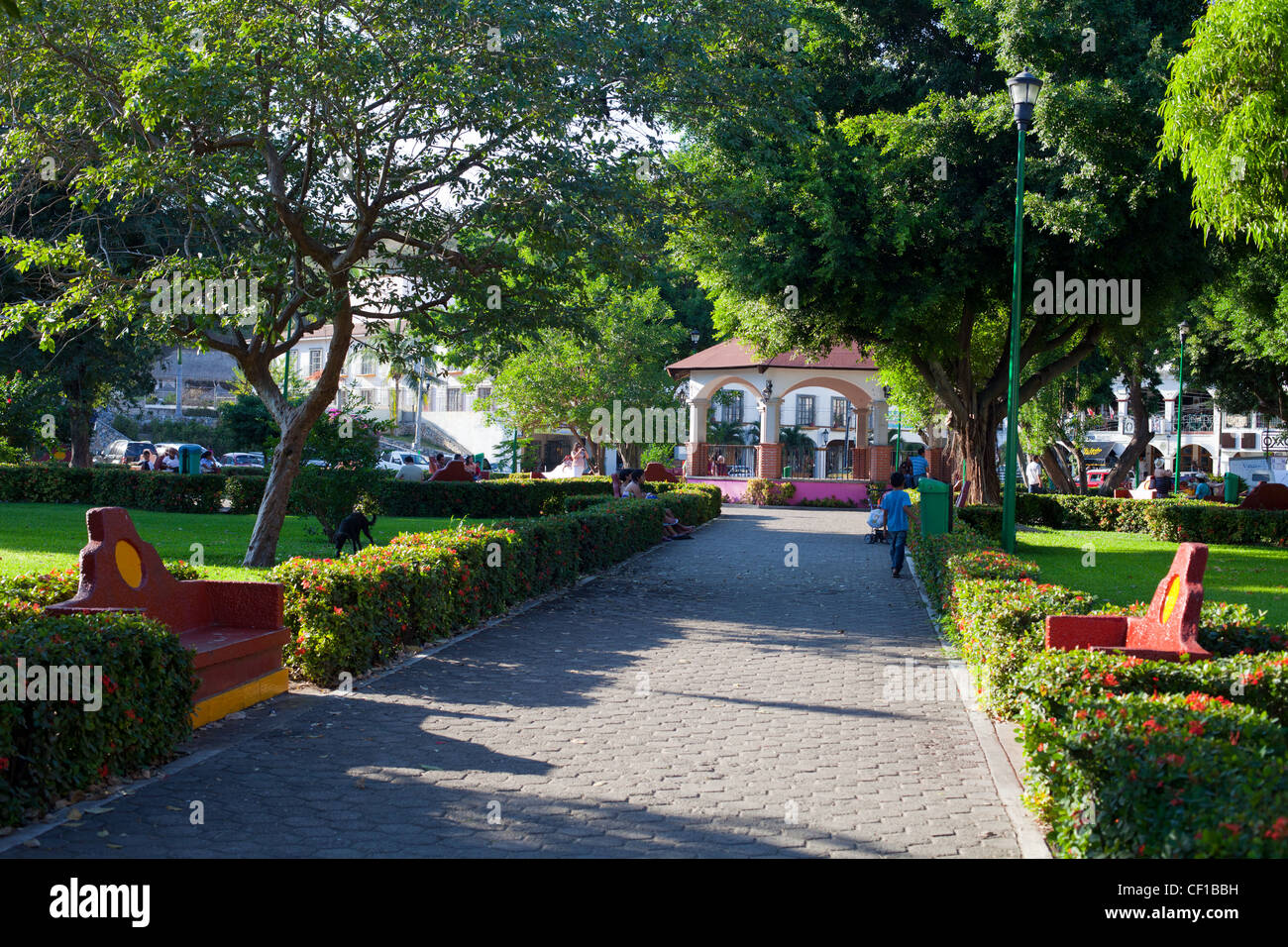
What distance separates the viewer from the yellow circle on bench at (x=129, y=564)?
7.13 meters

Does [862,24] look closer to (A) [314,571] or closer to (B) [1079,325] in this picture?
(B) [1079,325]

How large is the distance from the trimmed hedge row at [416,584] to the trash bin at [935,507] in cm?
552

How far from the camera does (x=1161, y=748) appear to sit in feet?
13.8

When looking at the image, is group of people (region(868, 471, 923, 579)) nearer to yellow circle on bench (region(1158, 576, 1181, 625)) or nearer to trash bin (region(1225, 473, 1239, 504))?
yellow circle on bench (region(1158, 576, 1181, 625))

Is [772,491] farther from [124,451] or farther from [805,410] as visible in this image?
[124,451]

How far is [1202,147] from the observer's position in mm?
10773

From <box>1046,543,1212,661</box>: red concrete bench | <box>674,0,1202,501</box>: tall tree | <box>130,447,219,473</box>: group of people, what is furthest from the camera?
<box>130,447,219,473</box>: group of people

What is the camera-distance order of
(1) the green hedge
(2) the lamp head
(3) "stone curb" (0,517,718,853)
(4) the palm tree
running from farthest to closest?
(1) the green hedge
(4) the palm tree
(2) the lamp head
(3) "stone curb" (0,517,718,853)

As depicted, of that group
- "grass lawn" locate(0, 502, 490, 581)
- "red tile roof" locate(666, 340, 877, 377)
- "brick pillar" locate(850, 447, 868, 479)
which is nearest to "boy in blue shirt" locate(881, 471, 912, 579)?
"grass lawn" locate(0, 502, 490, 581)

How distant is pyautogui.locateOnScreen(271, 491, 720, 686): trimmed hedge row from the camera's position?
8336mm

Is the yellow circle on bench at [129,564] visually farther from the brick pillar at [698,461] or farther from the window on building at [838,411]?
the window on building at [838,411]

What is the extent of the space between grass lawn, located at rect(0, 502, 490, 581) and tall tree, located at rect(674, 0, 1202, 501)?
27.0 feet

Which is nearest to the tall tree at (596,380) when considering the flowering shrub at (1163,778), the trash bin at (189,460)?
the trash bin at (189,460)

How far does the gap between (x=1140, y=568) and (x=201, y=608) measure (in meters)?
A: 15.3
